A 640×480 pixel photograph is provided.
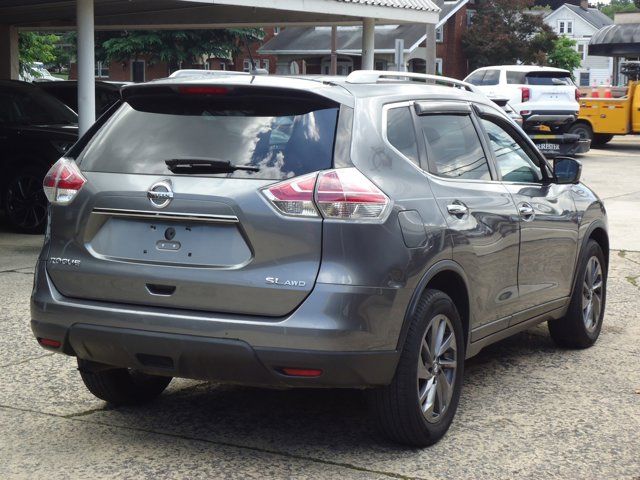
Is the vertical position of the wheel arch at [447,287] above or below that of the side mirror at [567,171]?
below

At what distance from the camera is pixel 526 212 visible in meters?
6.18

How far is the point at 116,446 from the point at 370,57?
49.4 feet

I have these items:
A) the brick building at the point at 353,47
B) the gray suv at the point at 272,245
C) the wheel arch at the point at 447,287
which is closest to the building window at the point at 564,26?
the brick building at the point at 353,47

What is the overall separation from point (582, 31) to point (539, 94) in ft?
235

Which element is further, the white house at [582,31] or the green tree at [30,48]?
the white house at [582,31]

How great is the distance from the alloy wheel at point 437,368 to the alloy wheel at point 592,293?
210 centimetres

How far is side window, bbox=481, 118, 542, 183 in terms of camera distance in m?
6.20

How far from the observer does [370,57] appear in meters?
19.5

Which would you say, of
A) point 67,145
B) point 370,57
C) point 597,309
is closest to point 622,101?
point 370,57

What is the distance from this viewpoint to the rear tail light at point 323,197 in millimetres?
4598

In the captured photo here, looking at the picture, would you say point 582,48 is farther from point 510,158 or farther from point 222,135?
point 222,135

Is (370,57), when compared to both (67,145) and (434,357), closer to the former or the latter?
(67,145)

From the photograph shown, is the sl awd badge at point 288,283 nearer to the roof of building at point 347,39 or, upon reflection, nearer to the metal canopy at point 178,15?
the metal canopy at point 178,15

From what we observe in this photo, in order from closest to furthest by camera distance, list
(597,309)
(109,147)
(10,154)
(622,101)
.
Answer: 1. (109,147)
2. (597,309)
3. (10,154)
4. (622,101)
